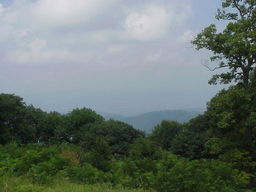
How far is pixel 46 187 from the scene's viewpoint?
23.1 ft

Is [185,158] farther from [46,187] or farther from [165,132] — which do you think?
[165,132]

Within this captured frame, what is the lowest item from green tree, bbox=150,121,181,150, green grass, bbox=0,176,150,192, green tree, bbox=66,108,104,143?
green grass, bbox=0,176,150,192

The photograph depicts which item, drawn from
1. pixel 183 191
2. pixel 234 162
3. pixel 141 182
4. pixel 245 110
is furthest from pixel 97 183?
pixel 245 110

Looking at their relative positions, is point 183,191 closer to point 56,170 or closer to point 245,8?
point 56,170

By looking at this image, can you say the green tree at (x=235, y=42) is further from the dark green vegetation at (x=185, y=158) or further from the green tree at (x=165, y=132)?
the green tree at (x=165, y=132)

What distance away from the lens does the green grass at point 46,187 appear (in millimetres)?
6629

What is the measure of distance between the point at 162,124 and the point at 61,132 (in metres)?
12.4

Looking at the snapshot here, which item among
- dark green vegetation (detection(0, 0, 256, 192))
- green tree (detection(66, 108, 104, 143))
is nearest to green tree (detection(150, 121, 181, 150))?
green tree (detection(66, 108, 104, 143))

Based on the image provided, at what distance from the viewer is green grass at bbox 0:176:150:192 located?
21.7 feet

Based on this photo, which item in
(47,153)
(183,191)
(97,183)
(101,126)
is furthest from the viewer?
(101,126)

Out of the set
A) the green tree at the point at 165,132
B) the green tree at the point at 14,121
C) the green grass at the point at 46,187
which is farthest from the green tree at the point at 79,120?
the green grass at the point at 46,187

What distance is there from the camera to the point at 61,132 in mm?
43562

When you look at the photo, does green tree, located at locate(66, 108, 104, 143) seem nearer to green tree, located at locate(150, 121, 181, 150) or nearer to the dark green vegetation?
green tree, located at locate(150, 121, 181, 150)

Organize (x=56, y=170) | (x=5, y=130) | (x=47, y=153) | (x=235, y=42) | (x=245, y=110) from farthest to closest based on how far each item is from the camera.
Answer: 1. (x=5, y=130)
2. (x=245, y=110)
3. (x=235, y=42)
4. (x=47, y=153)
5. (x=56, y=170)
